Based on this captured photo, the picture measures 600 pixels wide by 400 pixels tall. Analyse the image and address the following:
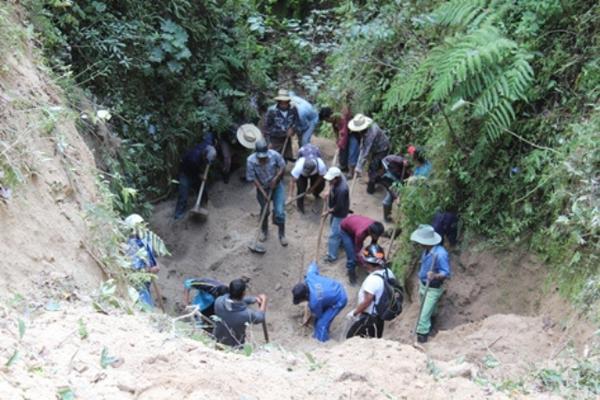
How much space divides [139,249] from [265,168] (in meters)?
3.46

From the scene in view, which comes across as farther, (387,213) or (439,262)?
(387,213)

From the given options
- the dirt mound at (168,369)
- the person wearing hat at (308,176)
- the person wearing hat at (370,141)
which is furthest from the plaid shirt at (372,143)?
the dirt mound at (168,369)

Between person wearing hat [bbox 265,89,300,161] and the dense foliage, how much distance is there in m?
0.51

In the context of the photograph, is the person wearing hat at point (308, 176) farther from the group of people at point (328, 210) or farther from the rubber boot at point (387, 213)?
the rubber boot at point (387, 213)

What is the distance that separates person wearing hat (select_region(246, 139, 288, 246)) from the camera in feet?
31.9

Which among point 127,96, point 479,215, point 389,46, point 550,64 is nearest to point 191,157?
point 127,96

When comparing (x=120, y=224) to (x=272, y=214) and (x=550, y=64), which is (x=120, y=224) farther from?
A: (x=550, y=64)

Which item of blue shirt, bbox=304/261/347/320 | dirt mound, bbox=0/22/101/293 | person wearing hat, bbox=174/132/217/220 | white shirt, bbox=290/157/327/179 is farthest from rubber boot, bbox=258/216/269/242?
dirt mound, bbox=0/22/101/293

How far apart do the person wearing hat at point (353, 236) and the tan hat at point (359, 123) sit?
64.9 inches

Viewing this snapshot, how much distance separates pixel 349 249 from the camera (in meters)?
9.66

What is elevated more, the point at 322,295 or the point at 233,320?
the point at 233,320

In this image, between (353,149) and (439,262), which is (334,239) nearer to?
(353,149)

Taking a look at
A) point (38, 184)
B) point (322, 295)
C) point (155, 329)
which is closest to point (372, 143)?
point (322, 295)

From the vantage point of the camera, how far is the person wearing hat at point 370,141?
1070 centimetres
